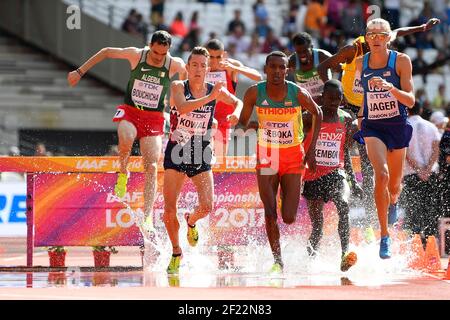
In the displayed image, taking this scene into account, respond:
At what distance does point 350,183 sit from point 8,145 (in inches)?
474

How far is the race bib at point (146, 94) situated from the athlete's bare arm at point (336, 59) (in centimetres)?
198

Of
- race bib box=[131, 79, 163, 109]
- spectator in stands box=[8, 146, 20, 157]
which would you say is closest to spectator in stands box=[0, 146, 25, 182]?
spectator in stands box=[8, 146, 20, 157]

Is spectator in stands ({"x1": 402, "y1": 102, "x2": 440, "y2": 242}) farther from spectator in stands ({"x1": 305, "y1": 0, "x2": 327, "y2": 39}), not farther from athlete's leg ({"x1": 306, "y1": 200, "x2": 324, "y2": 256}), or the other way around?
spectator in stands ({"x1": 305, "y1": 0, "x2": 327, "y2": 39})

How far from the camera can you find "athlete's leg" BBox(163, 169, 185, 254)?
13250 mm

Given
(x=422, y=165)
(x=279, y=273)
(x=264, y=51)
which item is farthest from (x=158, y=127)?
(x=264, y=51)

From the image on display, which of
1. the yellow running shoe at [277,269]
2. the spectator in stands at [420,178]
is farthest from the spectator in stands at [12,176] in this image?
the yellow running shoe at [277,269]

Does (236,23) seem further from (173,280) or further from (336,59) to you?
(173,280)

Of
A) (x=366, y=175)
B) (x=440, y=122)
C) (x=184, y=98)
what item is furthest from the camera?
(x=440, y=122)

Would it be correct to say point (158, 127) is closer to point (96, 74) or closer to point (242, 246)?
point (242, 246)

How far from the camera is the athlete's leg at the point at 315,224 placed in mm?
13828

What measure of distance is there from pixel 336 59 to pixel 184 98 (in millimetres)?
2212

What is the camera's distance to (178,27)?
26.7 metres

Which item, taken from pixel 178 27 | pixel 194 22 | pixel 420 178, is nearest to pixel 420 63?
pixel 194 22

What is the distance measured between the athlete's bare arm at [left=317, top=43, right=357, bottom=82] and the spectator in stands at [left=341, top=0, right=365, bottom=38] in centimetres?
1196
